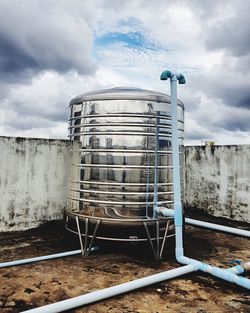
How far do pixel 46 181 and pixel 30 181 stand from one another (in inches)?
13.8

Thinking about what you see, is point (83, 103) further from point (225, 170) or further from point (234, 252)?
point (225, 170)

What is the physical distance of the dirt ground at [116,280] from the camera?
3.07 m

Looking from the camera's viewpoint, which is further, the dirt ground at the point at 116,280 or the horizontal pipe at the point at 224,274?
the horizontal pipe at the point at 224,274

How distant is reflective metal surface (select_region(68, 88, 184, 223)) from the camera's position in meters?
4.48

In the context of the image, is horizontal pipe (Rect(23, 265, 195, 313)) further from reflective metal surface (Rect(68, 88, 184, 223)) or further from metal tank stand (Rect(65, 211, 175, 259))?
reflective metal surface (Rect(68, 88, 184, 223))

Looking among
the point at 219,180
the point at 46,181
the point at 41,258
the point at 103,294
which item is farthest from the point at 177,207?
the point at 219,180

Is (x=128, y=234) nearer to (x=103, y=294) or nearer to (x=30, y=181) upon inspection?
(x=103, y=294)

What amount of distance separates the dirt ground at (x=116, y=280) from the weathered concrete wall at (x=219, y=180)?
2.39 meters

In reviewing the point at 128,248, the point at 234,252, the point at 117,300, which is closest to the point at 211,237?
the point at 234,252

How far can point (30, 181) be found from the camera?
6.18 meters

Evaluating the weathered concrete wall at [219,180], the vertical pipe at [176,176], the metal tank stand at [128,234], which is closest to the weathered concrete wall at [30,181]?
the metal tank stand at [128,234]

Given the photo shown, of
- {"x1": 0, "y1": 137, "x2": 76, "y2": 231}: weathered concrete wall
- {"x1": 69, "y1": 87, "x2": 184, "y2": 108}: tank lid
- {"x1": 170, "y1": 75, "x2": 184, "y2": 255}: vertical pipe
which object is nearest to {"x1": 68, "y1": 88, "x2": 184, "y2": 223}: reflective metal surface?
{"x1": 69, "y1": 87, "x2": 184, "y2": 108}: tank lid

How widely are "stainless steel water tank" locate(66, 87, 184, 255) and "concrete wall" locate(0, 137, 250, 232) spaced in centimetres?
85

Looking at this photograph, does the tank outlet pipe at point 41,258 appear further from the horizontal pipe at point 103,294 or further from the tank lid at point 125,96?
the tank lid at point 125,96
